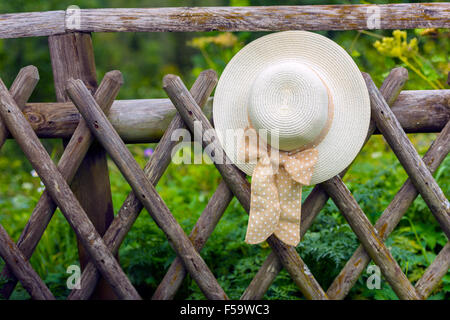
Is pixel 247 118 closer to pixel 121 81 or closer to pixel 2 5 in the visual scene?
pixel 121 81

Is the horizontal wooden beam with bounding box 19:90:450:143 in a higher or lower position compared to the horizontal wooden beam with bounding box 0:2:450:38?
lower

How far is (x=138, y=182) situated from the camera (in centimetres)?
205

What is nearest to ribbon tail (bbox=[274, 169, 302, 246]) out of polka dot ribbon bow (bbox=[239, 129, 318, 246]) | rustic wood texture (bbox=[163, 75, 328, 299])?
polka dot ribbon bow (bbox=[239, 129, 318, 246])

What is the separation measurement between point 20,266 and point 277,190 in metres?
1.24

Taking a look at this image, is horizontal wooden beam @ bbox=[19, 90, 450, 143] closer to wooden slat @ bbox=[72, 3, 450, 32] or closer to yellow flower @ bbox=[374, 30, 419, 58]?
wooden slat @ bbox=[72, 3, 450, 32]

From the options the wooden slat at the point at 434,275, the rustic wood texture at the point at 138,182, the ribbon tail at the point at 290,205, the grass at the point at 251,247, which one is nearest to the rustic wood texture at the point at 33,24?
the rustic wood texture at the point at 138,182

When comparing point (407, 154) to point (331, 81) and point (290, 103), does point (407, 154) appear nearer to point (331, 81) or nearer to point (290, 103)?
point (331, 81)

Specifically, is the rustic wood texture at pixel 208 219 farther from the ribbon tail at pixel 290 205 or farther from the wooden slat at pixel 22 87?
the wooden slat at pixel 22 87

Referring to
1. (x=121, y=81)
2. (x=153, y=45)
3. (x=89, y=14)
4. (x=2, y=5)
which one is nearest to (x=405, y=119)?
(x=121, y=81)

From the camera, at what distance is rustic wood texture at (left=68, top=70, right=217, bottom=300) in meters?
2.04

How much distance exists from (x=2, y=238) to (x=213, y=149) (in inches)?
41.6

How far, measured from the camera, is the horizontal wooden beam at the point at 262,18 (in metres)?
2.02

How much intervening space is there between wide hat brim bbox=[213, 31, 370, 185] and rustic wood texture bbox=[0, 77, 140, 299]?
0.87 metres

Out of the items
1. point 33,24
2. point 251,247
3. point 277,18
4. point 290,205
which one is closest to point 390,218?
point 290,205
